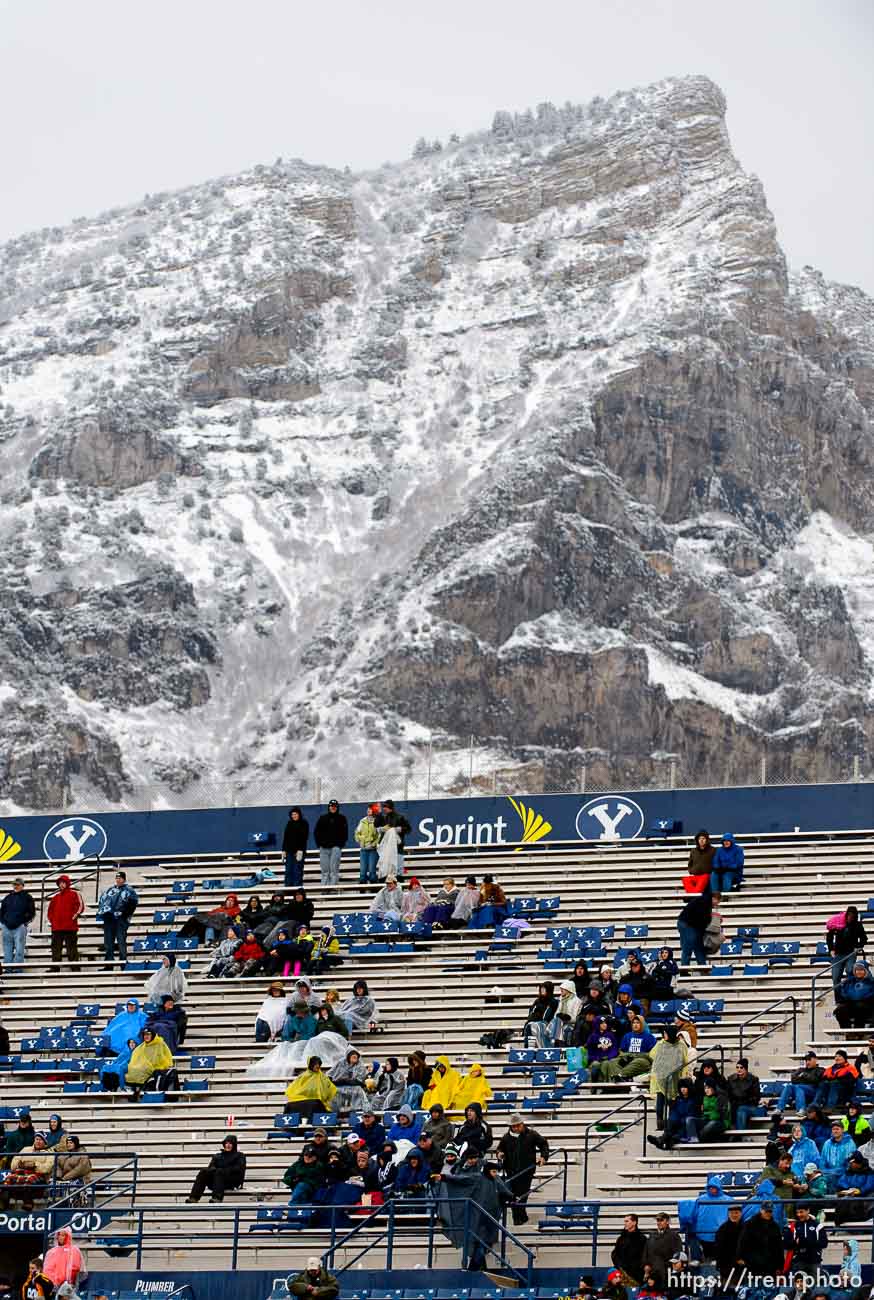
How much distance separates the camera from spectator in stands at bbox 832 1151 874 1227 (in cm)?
2206

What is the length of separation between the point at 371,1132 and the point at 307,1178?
0.83 metres

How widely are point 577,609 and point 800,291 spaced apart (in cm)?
4425

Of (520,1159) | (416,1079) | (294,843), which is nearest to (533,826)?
(294,843)

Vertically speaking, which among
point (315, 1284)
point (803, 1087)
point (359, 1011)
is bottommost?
point (315, 1284)

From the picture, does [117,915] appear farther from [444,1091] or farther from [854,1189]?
[854,1189]

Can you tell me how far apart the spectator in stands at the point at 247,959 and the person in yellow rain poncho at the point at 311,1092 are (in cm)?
449

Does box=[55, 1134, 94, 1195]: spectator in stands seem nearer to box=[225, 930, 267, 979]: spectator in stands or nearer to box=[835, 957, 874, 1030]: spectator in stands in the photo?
box=[225, 930, 267, 979]: spectator in stands

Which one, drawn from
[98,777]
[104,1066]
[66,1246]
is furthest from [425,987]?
[98,777]

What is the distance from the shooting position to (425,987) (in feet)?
101

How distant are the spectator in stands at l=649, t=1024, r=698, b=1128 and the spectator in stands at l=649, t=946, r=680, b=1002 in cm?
253

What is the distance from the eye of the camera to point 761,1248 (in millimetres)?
20906

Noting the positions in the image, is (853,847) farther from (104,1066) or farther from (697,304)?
(697,304)

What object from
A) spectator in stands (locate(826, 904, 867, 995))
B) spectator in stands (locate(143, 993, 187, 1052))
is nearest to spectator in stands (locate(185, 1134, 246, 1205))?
spectator in stands (locate(143, 993, 187, 1052))

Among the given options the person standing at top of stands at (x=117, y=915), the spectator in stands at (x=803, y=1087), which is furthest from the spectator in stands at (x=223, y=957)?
the spectator in stands at (x=803, y=1087)
